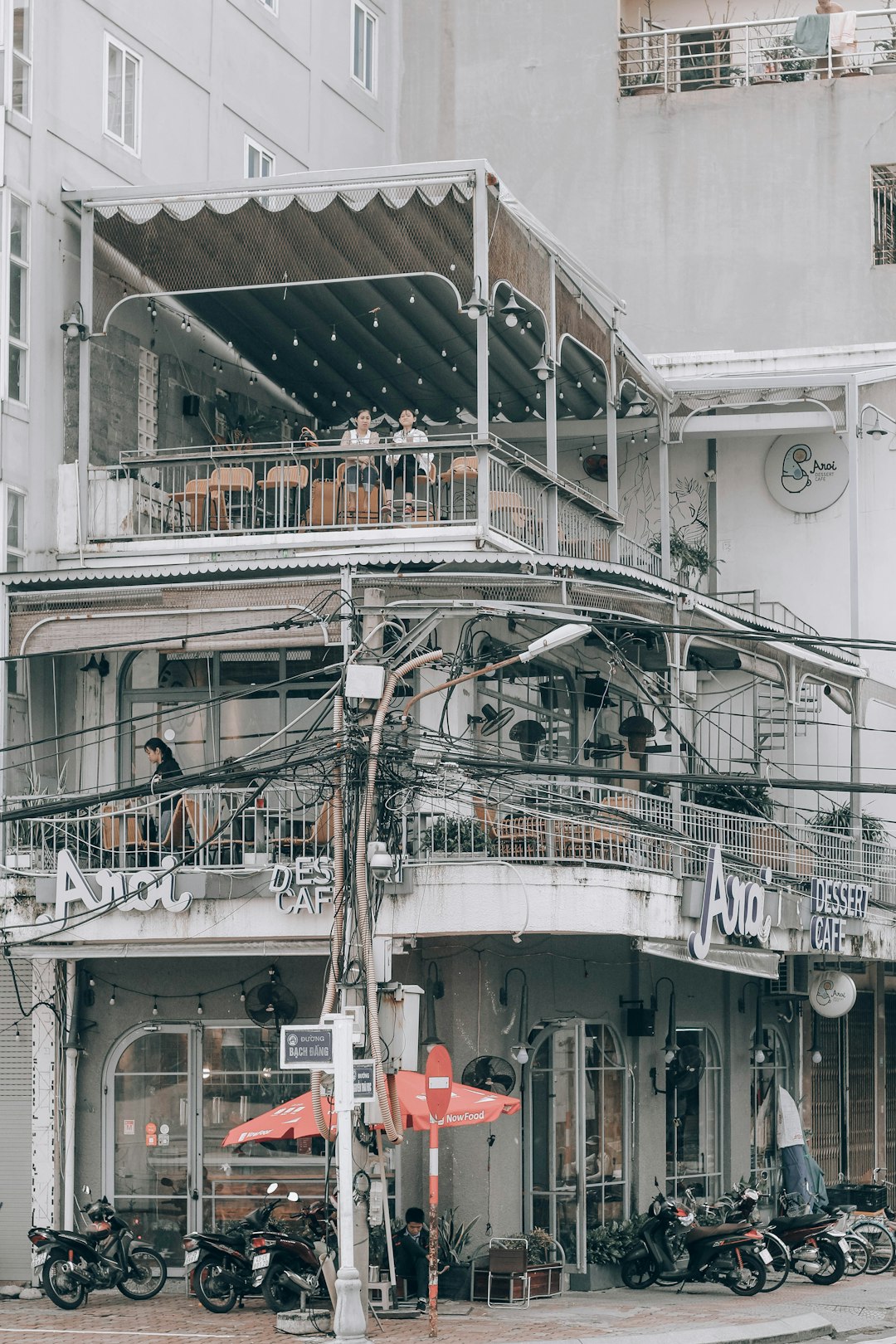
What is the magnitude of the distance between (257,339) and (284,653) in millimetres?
6063

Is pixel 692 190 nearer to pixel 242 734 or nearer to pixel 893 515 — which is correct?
pixel 893 515

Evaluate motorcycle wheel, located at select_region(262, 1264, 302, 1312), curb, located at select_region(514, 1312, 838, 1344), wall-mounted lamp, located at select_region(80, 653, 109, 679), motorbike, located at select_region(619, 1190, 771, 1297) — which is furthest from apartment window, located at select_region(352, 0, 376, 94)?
curb, located at select_region(514, 1312, 838, 1344)

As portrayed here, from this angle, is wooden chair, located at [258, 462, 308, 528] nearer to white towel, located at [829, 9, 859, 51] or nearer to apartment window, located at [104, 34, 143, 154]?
apartment window, located at [104, 34, 143, 154]

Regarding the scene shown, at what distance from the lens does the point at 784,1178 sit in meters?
29.8

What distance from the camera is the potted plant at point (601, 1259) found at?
24.8 m

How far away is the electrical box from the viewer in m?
21.1

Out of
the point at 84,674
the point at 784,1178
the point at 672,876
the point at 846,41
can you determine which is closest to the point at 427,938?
the point at 672,876

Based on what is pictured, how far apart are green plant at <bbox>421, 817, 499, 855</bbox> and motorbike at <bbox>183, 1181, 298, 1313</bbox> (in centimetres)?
448

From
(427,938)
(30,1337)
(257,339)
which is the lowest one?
(30,1337)

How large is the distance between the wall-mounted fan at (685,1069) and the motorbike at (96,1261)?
778cm

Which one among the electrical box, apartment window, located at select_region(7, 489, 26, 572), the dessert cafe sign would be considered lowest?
the dessert cafe sign

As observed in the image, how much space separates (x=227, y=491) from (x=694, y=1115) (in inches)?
419

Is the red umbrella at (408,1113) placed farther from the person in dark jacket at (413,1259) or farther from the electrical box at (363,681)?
the electrical box at (363,681)

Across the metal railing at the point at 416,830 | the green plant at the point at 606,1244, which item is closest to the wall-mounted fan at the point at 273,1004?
the metal railing at the point at 416,830
